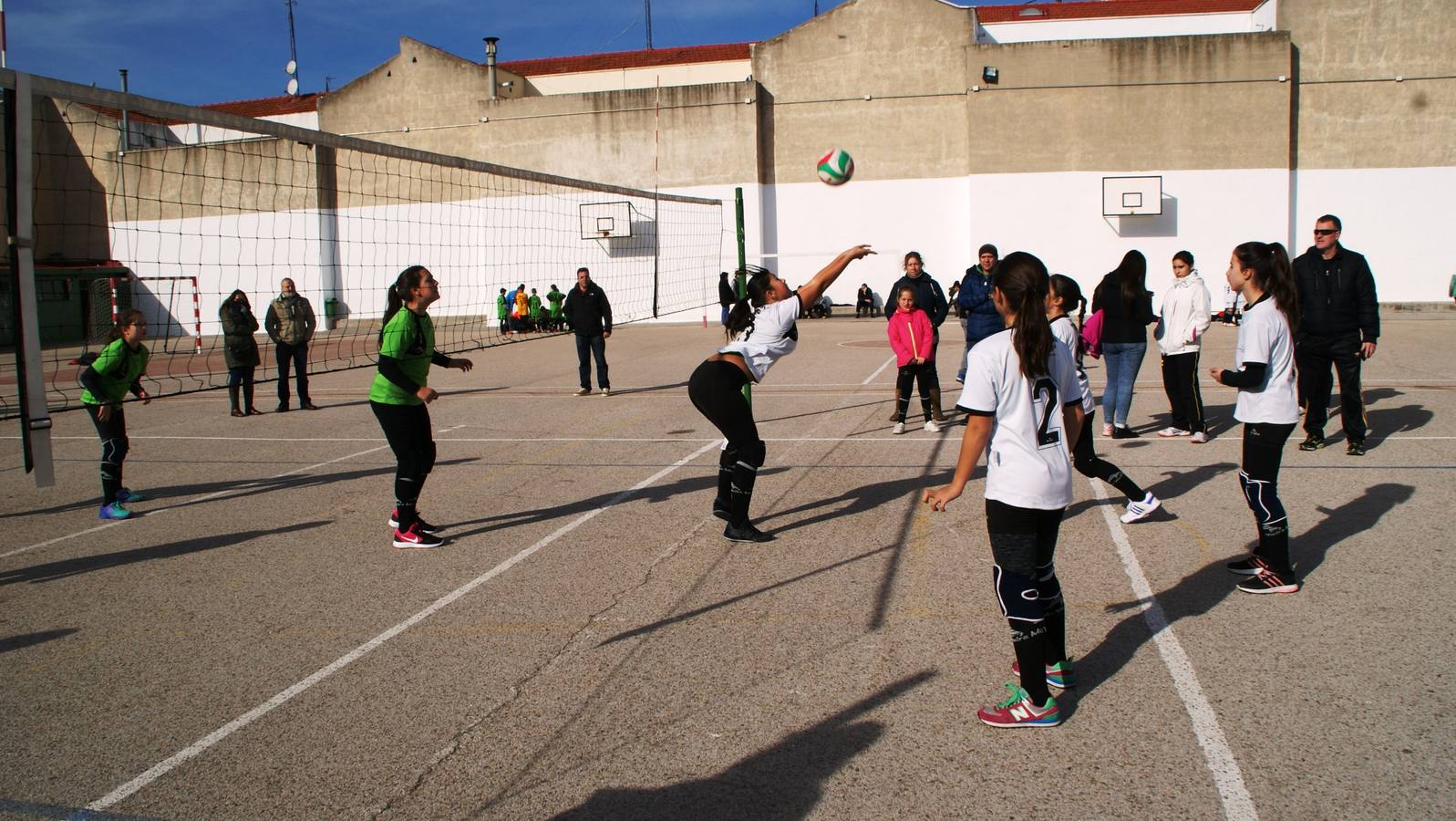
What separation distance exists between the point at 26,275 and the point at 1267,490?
22.5ft

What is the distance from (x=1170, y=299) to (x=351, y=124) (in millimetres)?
35092

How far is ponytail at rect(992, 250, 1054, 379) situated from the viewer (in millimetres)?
3785

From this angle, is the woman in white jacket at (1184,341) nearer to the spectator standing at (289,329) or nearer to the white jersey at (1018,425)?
the white jersey at (1018,425)

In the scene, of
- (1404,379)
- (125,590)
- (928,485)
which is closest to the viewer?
(125,590)

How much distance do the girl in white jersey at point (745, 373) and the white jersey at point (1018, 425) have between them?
281 centimetres

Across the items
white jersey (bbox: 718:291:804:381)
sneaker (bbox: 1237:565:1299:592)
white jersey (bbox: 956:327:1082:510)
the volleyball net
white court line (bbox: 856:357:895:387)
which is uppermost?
the volleyball net

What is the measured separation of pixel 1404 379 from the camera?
13633 mm

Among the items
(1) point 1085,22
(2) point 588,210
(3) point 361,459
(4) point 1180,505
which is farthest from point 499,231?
(4) point 1180,505

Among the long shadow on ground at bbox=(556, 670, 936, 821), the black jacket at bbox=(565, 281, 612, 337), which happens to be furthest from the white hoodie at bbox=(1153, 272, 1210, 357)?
the black jacket at bbox=(565, 281, 612, 337)

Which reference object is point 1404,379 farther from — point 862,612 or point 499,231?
point 499,231

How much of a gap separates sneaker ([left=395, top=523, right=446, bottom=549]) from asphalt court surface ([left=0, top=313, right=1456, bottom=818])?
9 centimetres

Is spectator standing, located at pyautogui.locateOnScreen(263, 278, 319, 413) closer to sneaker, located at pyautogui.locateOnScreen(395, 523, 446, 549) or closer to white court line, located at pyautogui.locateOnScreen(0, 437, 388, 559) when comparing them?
white court line, located at pyautogui.locateOnScreen(0, 437, 388, 559)

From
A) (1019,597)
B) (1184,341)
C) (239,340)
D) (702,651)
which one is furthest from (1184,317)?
(239,340)

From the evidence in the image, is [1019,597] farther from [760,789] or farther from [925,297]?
[925,297]
